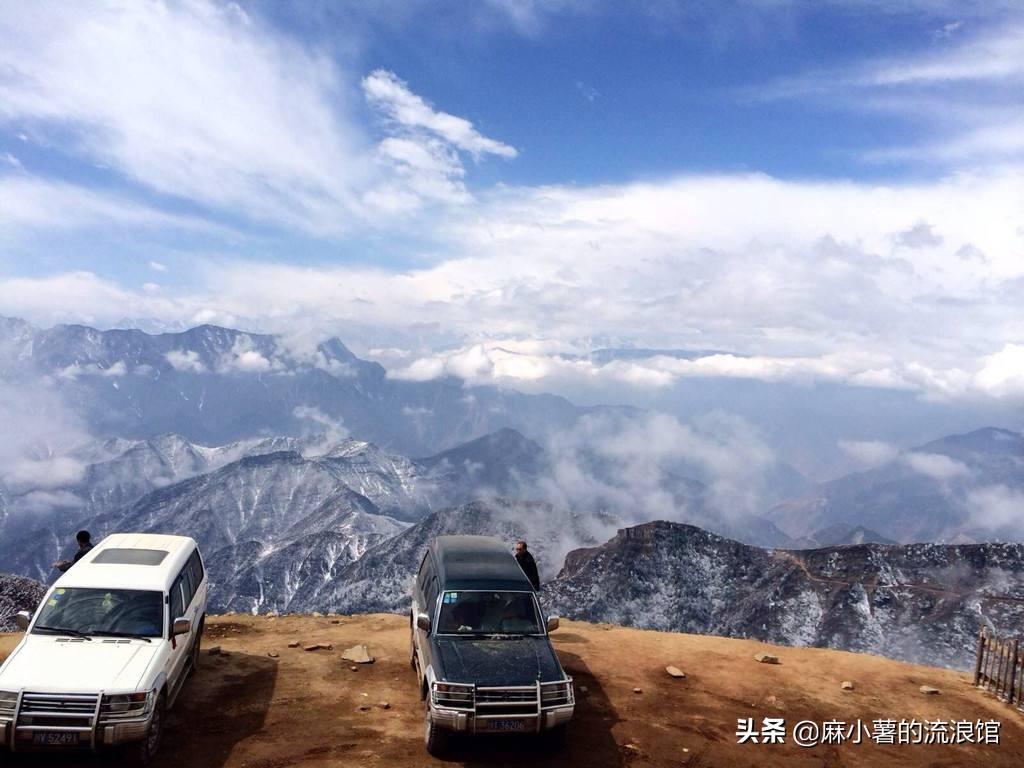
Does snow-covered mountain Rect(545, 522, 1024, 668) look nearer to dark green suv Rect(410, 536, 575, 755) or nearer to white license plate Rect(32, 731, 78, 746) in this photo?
dark green suv Rect(410, 536, 575, 755)

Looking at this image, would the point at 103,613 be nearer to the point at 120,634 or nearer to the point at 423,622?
the point at 120,634

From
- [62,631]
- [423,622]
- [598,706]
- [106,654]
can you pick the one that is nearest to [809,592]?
[598,706]

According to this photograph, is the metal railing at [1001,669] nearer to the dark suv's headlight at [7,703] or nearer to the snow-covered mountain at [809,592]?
the dark suv's headlight at [7,703]

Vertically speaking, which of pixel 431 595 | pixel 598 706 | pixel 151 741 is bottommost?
pixel 151 741

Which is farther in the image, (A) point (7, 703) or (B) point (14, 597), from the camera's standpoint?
(B) point (14, 597)

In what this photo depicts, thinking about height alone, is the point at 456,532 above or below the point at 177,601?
below

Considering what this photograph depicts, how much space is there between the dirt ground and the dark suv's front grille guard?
3.22 ft

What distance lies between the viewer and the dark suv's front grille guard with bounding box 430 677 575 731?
35.2 feet

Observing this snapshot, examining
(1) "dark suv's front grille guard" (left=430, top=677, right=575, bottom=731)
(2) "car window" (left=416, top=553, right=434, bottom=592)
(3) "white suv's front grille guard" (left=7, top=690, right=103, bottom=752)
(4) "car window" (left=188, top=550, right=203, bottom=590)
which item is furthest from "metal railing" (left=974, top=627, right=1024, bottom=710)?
(3) "white suv's front grille guard" (left=7, top=690, right=103, bottom=752)

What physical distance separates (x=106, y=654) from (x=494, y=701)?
643 cm

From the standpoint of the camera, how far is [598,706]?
13828mm

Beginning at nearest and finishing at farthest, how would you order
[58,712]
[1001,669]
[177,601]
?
[58,712] < [177,601] < [1001,669]

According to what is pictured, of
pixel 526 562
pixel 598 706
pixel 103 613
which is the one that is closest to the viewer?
pixel 103 613

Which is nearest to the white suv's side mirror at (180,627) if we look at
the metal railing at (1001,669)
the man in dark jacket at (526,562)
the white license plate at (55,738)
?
the white license plate at (55,738)
